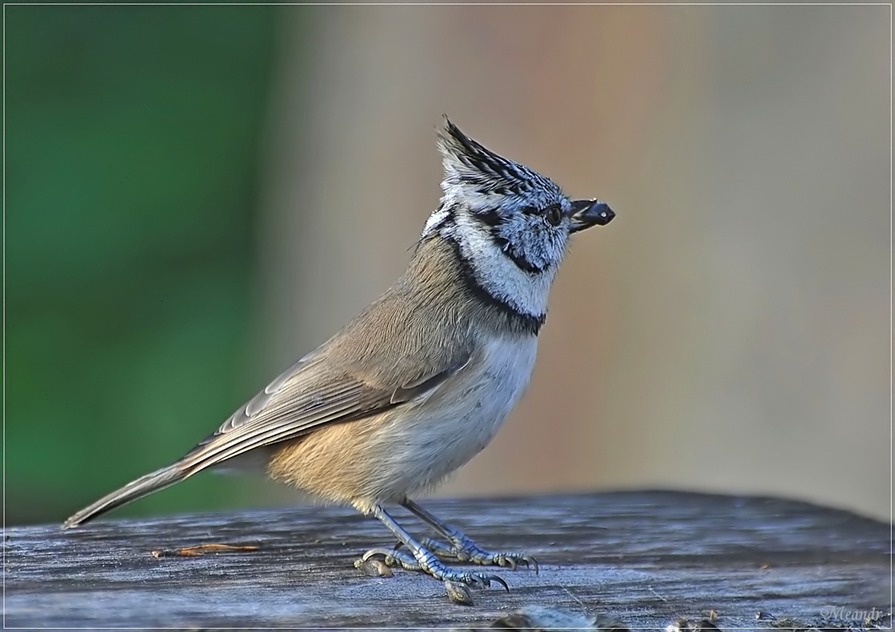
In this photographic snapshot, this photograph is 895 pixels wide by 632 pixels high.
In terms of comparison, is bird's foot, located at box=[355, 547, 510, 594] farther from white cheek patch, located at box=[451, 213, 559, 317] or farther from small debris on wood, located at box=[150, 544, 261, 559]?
white cheek patch, located at box=[451, 213, 559, 317]

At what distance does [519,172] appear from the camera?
376cm

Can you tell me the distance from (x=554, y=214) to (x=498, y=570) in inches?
50.0

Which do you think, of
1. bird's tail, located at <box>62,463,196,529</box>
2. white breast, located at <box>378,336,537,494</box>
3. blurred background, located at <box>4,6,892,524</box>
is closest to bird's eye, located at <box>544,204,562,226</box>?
white breast, located at <box>378,336,537,494</box>

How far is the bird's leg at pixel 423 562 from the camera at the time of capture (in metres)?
3.09

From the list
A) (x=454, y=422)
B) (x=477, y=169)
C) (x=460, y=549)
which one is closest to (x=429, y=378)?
(x=454, y=422)

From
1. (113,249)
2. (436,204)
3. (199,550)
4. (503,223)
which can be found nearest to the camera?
(199,550)

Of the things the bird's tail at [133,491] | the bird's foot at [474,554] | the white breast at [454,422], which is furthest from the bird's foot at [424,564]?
the bird's tail at [133,491]

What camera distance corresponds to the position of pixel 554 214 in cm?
387

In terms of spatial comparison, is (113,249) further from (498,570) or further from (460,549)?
(498,570)

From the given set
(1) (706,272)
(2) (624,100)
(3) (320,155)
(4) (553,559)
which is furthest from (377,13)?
(4) (553,559)

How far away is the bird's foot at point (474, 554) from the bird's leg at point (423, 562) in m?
0.13

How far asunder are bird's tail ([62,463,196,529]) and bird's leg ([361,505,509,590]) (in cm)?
68

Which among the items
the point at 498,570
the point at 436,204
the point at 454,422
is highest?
the point at 436,204

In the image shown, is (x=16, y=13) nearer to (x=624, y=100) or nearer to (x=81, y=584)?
(x=624, y=100)
